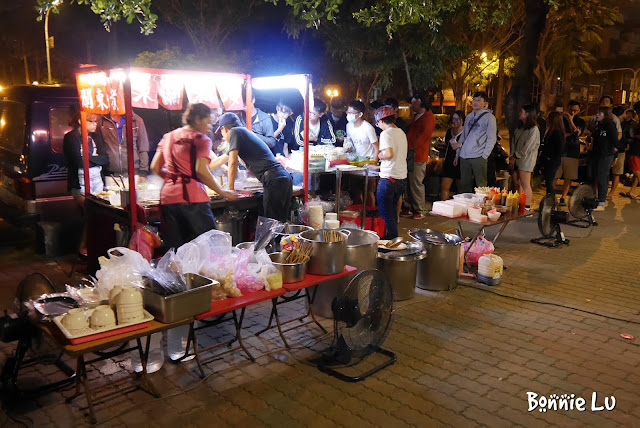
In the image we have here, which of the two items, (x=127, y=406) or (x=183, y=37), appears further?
(x=183, y=37)

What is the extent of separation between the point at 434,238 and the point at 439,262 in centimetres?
33

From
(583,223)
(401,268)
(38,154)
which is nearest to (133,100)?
(38,154)

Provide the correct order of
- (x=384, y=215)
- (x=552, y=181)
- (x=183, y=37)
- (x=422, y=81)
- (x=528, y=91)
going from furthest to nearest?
(x=183, y=37) → (x=422, y=81) → (x=528, y=91) → (x=552, y=181) → (x=384, y=215)

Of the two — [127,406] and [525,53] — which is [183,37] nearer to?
[525,53]

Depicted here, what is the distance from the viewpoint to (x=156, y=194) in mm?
6535

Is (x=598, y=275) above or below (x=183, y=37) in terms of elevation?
below

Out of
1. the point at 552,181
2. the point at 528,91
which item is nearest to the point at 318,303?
the point at 552,181

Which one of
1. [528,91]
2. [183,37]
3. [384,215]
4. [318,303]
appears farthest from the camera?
[183,37]

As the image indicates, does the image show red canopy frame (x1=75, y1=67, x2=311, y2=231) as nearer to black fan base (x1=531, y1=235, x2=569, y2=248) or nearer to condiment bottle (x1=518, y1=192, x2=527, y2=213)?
condiment bottle (x1=518, y1=192, x2=527, y2=213)

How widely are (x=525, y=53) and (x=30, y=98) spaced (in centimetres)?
1032

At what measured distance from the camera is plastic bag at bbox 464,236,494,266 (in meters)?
6.98

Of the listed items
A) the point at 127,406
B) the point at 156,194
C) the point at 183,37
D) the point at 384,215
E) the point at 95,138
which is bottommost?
the point at 127,406

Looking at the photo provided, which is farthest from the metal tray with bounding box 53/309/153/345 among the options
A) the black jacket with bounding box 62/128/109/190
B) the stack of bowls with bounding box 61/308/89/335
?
the black jacket with bounding box 62/128/109/190

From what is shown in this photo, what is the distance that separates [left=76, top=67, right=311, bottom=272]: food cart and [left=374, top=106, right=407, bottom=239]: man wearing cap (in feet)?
3.61
